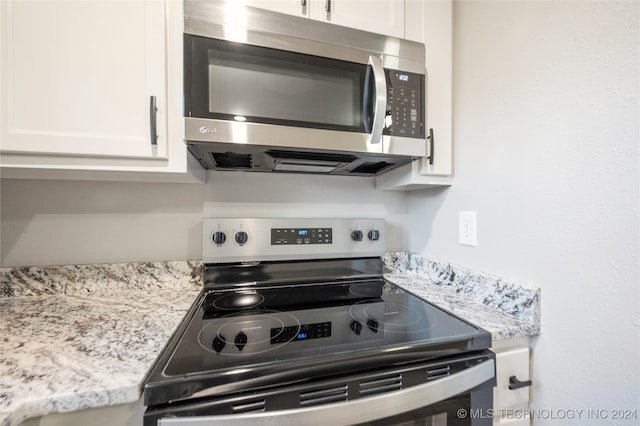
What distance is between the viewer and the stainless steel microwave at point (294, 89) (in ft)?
2.59

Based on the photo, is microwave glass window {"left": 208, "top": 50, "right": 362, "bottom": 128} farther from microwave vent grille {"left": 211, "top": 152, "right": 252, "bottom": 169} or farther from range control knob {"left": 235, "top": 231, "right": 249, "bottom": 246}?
range control knob {"left": 235, "top": 231, "right": 249, "bottom": 246}

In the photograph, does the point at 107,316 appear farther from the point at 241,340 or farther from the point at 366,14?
the point at 366,14

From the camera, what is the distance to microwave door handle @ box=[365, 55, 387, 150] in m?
0.86

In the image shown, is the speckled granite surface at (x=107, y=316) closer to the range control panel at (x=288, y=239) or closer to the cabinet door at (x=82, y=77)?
the range control panel at (x=288, y=239)

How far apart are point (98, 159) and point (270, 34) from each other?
2.06ft

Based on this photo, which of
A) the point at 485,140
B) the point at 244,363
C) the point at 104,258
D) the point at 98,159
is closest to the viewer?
the point at 244,363

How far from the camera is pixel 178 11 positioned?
810 millimetres

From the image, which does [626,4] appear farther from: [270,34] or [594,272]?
[270,34]

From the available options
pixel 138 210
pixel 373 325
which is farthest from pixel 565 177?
pixel 138 210

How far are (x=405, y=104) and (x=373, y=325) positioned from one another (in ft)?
2.42

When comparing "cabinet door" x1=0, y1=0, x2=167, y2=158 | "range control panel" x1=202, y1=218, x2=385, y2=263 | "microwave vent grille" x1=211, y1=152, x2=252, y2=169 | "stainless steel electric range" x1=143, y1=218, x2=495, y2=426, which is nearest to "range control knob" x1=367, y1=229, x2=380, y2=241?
"range control panel" x1=202, y1=218, x2=385, y2=263

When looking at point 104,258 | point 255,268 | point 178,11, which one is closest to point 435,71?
point 178,11

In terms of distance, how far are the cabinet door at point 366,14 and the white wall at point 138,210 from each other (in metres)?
0.61

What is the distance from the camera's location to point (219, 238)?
105cm
